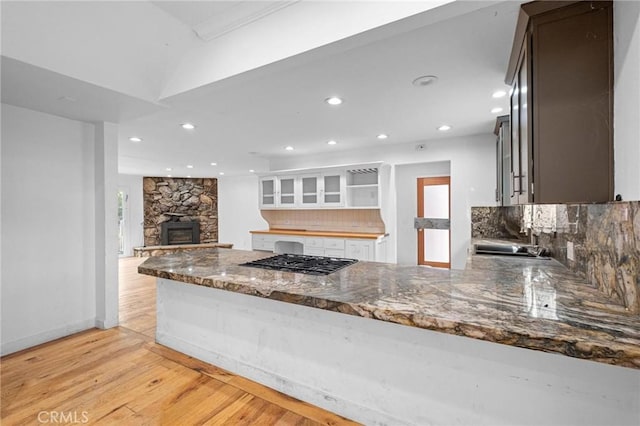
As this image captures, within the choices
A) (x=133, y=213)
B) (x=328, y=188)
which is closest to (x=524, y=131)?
(x=328, y=188)

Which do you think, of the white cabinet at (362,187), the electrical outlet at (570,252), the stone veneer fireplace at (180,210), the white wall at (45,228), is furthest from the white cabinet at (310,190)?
the stone veneer fireplace at (180,210)

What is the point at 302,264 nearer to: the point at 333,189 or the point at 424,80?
the point at 424,80

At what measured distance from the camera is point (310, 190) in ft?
18.4

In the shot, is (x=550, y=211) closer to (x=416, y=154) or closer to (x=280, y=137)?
(x=416, y=154)

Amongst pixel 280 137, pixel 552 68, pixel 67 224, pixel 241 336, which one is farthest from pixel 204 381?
pixel 280 137

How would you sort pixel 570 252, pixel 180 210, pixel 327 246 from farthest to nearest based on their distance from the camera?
pixel 180 210 → pixel 327 246 → pixel 570 252

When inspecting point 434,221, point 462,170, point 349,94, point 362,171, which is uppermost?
point 349,94

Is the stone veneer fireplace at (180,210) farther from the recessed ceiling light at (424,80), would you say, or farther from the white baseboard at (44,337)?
the recessed ceiling light at (424,80)

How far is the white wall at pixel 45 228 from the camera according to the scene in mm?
2568

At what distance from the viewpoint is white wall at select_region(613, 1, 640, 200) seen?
3.45ft

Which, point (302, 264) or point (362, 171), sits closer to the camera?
point (302, 264)

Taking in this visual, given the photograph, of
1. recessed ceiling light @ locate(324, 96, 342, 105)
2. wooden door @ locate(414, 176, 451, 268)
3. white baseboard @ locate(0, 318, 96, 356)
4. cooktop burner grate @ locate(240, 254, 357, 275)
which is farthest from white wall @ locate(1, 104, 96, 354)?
wooden door @ locate(414, 176, 451, 268)

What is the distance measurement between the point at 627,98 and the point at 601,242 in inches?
25.7

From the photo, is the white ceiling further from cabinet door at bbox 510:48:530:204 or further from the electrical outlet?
the electrical outlet
